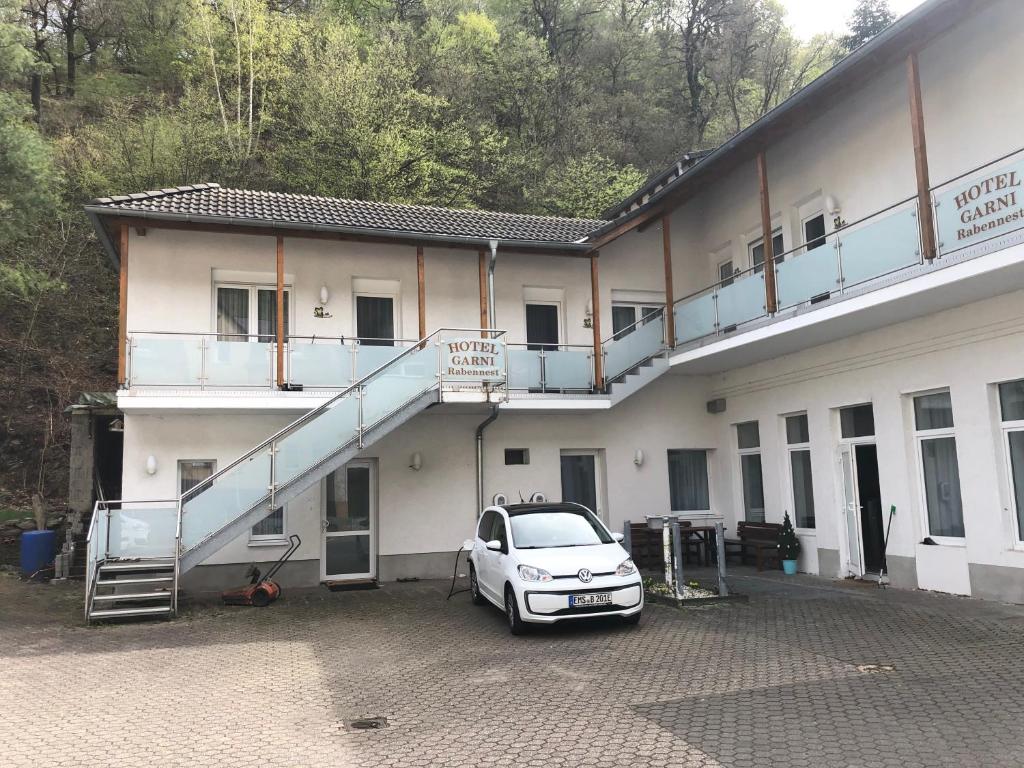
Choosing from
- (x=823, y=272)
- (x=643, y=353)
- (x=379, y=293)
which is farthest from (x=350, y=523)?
(x=823, y=272)

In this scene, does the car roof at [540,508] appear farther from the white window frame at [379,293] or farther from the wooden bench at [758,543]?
the white window frame at [379,293]

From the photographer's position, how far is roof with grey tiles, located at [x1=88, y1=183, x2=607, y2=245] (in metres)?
12.8

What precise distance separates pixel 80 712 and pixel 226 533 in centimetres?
484

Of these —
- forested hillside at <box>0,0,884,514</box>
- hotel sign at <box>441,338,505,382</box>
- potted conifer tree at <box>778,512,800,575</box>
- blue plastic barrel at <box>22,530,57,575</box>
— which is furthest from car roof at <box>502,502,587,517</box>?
forested hillside at <box>0,0,884,514</box>

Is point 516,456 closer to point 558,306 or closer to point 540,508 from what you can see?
point 558,306

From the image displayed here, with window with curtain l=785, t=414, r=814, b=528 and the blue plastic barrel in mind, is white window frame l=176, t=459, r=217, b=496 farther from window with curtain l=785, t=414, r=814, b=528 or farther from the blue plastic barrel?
window with curtain l=785, t=414, r=814, b=528

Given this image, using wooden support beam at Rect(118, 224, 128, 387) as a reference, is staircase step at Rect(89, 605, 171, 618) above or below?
below

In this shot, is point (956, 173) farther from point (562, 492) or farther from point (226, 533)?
point (226, 533)

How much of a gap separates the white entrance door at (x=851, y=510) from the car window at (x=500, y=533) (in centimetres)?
628

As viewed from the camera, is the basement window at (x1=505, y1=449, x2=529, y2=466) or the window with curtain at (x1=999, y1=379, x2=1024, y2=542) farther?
the basement window at (x1=505, y1=449, x2=529, y2=466)

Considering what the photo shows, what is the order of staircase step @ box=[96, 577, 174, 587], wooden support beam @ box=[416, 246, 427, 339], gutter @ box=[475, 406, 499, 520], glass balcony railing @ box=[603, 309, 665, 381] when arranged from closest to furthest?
staircase step @ box=[96, 577, 174, 587]
wooden support beam @ box=[416, 246, 427, 339]
gutter @ box=[475, 406, 499, 520]
glass balcony railing @ box=[603, 309, 665, 381]

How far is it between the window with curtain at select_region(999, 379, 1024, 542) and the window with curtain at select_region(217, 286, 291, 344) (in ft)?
38.2

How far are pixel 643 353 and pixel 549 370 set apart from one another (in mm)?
1998

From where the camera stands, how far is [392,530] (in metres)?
14.3
